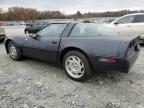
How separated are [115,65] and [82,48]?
29.5 inches

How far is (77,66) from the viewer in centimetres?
Result: 371

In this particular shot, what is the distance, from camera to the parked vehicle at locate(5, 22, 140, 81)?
3.19m

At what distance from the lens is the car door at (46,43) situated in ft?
13.3

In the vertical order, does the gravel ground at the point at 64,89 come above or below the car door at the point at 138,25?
below

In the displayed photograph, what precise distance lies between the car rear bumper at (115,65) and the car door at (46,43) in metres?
1.02

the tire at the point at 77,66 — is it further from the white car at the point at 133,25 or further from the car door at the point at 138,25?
the car door at the point at 138,25

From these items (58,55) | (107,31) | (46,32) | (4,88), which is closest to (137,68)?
(107,31)

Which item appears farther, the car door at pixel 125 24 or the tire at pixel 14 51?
the car door at pixel 125 24

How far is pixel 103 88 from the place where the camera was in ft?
11.3

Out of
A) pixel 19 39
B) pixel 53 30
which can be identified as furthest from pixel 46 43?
pixel 19 39

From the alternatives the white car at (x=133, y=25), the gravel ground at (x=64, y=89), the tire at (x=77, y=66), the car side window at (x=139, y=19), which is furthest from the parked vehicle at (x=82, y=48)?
the car side window at (x=139, y=19)

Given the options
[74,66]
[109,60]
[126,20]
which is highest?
[126,20]

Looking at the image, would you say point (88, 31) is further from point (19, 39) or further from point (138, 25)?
point (138, 25)

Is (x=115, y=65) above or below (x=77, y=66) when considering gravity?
above
